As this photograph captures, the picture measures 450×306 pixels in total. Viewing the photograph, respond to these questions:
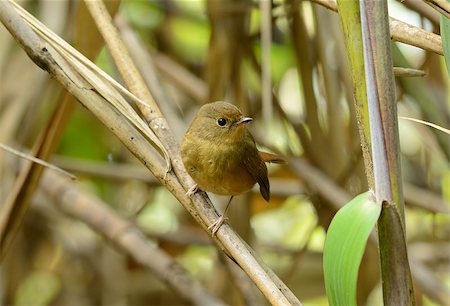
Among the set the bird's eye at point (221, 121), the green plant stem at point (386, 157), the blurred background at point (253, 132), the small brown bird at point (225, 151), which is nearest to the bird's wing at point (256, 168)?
the small brown bird at point (225, 151)

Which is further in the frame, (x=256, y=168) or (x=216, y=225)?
(x=256, y=168)

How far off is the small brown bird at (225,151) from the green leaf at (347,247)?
1266mm

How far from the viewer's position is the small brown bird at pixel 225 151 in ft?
7.95

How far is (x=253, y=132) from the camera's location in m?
3.17

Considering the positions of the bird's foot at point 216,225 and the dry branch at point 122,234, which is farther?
the dry branch at point 122,234

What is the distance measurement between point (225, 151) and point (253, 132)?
0.66 metres

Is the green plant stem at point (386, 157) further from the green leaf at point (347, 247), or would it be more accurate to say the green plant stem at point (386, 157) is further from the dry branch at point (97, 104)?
the dry branch at point (97, 104)

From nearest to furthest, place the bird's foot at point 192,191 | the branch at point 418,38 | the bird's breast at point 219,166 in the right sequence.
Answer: the branch at point 418,38, the bird's foot at point 192,191, the bird's breast at point 219,166

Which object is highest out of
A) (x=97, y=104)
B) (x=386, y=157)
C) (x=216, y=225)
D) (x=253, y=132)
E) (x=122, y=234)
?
(x=253, y=132)

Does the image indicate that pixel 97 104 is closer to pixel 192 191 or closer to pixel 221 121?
pixel 192 191

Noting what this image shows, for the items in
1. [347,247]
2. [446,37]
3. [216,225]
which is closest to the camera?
[347,247]

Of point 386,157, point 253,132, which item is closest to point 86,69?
point 386,157

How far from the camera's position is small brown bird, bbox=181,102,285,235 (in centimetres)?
242

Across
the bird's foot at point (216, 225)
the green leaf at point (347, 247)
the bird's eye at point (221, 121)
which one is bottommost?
the green leaf at point (347, 247)
